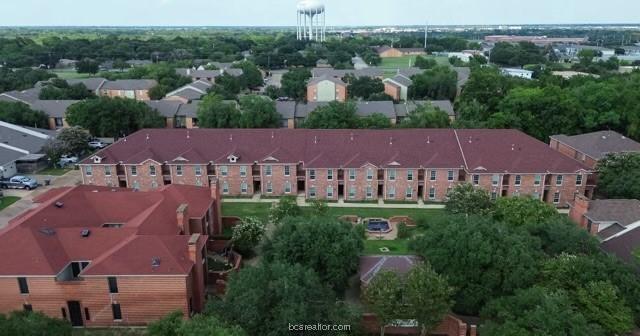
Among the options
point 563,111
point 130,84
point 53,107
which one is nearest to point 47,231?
point 53,107

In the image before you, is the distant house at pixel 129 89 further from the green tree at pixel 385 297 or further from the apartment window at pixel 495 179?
the green tree at pixel 385 297

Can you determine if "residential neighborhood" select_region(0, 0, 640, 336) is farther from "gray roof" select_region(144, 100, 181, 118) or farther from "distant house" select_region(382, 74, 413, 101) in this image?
"distant house" select_region(382, 74, 413, 101)

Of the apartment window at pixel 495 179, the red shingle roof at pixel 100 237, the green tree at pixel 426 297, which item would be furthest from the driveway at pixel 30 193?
the apartment window at pixel 495 179

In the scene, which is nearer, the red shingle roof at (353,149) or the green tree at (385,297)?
the green tree at (385,297)

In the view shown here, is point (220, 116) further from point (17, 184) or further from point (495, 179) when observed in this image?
point (495, 179)

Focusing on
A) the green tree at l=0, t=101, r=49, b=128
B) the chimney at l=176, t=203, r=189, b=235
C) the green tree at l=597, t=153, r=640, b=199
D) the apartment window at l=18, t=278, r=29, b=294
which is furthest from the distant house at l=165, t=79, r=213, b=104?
the green tree at l=597, t=153, r=640, b=199

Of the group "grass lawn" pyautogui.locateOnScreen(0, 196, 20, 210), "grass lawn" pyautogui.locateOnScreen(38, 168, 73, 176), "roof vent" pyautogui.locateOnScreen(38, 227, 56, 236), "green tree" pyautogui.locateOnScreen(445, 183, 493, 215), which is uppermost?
"roof vent" pyautogui.locateOnScreen(38, 227, 56, 236)

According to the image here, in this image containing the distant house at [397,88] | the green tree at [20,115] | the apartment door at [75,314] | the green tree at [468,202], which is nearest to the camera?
the apartment door at [75,314]

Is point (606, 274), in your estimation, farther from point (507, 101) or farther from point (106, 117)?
point (106, 117)
